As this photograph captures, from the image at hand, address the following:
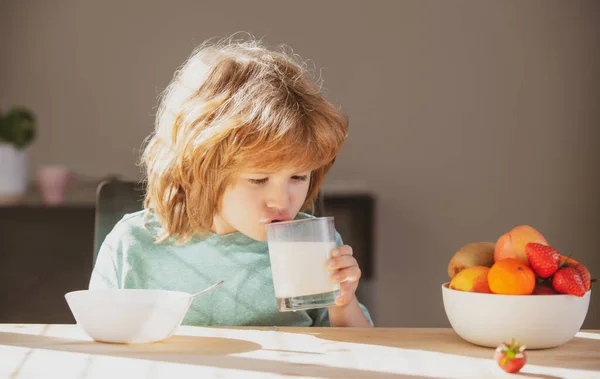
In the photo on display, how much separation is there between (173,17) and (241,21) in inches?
12.6

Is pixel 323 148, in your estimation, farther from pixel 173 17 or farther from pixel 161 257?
A: pixel 173 17

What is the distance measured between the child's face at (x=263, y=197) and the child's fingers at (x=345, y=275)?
0.60 ft

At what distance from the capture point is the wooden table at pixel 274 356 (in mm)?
1062

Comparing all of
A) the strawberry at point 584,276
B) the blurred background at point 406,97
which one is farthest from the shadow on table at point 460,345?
the blurred background at point 406,97

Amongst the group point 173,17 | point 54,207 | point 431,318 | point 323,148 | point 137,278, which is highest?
point 173,17

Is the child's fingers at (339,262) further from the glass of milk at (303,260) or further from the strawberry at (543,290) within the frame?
the strawberry at (543,290)

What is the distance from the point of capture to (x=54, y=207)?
3.46m

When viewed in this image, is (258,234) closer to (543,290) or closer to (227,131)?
(227,131)

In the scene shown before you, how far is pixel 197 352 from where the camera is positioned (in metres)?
1.18

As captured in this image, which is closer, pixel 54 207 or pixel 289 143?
pixel 289 143

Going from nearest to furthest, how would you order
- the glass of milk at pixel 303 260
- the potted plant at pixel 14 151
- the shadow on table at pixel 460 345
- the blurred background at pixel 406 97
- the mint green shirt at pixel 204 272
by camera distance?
the shadow on table at pixel 460 345
the glass of milk at pixel 303 260
the mint green shirt at pixel 204 272
the potted plant at pixel 14 151
the blurred background at pixel 406 97

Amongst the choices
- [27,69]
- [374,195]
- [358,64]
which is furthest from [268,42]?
[27,69]

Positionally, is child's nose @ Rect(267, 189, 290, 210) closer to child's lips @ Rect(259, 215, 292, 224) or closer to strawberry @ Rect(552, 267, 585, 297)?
child's lips @ Rect(259, 215, 292, 224)

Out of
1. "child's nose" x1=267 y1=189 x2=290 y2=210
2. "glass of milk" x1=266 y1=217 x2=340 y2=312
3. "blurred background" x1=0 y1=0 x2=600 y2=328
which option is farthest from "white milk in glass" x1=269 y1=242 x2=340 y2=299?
"blurred background" x1=0 y1=0 x2=600 y2=328
